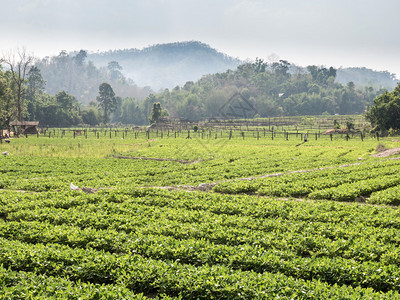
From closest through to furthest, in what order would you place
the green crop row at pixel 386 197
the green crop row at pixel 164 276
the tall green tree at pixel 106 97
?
1. the green crop row at pixel 164 276
2. the green crop row at pixel 386 197
3. the tall green tree at pixel 106 97

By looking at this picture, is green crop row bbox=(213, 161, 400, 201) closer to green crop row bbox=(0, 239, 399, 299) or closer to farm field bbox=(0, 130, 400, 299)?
farm field bbox=(0, 130, 400, 299)

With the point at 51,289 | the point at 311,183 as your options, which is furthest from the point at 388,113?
the point at 51,289

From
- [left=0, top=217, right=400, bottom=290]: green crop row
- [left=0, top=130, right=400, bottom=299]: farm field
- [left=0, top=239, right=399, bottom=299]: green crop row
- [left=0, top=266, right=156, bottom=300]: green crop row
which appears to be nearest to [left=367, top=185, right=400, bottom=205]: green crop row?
[left=0, top=130, right=400, bottom=299]: farm field

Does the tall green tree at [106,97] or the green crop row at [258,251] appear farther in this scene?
the tall green tree at [106,97]

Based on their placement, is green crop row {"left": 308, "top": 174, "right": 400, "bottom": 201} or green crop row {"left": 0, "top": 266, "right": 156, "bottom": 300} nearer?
green crop row {"left": 0, "top": 266, "right": 156, "bottom": 300}

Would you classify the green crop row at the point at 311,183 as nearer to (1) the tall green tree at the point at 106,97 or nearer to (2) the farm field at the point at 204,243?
(2) the farm field at the point at 204,243

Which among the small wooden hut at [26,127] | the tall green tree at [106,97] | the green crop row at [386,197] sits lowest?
the green crop row at [386,197]

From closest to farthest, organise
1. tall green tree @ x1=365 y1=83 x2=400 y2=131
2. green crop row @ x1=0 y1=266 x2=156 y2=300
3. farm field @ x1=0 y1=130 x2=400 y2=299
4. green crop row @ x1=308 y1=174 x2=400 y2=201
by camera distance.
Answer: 1. green crop row @ x1=0 y1=266 x2=156 y2=300
2. farm field @ x1=0 y1=130 x2=400 y2=299
3. green crop row @ x1=308 y1=174 x2=400 y2=201
4. tall green tree @ x1=365 y1=83 x2=400 y2=131

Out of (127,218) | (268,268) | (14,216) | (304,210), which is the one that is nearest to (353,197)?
(304,210)

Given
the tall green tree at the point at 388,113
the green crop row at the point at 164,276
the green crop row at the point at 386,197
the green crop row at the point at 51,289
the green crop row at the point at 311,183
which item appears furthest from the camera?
the tall green tree at the point at 388,113

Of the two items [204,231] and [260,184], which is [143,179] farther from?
[204,231]

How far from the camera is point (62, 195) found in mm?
18578

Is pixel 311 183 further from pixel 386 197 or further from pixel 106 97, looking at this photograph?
pixel 106 97

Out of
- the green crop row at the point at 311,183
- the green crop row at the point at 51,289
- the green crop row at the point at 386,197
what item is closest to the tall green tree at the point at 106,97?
the green crop row at the point at 311,183
